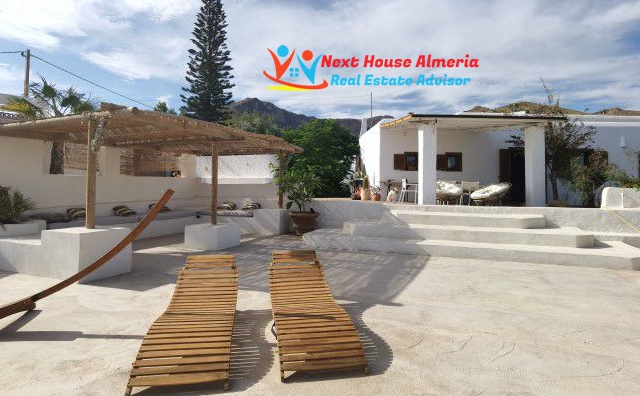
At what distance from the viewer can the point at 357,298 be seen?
4.98 metres

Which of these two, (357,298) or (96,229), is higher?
(96,229)

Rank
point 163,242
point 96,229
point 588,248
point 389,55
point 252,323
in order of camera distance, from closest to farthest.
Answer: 1. point 252,323
2. point 96,229
3. point 588,248
4. point 163,242
5. point 389,55

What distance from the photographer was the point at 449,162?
513 inches

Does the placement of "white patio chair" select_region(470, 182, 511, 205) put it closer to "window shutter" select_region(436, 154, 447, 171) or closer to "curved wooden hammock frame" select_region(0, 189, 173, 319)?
"window shutter" select_region(436, 154, 447, 171)

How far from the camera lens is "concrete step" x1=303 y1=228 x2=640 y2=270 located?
23.1ft

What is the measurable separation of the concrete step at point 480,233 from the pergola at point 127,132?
363cm

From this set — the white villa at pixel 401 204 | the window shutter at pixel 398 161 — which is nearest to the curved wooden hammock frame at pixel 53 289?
the white villa at pixel 401 204

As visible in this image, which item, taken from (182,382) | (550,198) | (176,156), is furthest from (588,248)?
(176,156)

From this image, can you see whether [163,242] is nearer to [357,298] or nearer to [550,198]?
[357,298]

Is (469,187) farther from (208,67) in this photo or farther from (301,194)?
(208,67)

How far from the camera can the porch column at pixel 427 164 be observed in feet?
35.2

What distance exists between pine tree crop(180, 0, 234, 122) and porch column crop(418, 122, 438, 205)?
18298mm

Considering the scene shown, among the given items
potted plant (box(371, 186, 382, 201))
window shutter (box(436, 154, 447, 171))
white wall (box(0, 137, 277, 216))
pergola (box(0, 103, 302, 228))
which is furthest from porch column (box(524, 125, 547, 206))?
white wall (box(0, 137, 277, 216))

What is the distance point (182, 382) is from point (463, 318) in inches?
121
